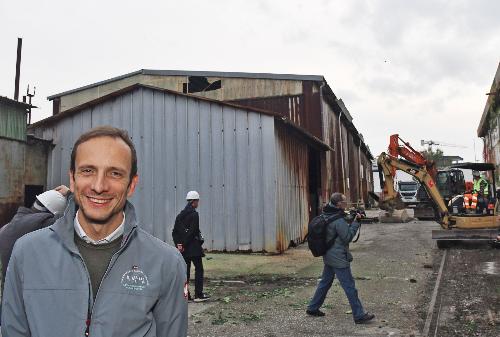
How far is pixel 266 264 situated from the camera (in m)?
11.5

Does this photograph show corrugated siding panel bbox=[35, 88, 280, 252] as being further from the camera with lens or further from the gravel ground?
the camera with lens

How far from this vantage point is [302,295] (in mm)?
8039

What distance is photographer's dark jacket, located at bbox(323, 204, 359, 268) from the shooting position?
6488 mm

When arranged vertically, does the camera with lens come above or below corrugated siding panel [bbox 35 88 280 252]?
below

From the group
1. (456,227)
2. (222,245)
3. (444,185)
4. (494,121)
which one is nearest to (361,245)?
(456,227)

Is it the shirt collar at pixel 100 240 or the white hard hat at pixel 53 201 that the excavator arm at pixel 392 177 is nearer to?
the white hard hat at pixel 53 201

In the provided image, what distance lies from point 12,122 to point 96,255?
1551cm

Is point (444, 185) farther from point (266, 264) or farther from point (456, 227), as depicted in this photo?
point (266, 264)

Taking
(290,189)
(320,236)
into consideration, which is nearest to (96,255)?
(320,236)

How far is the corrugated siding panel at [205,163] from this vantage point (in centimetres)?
1350

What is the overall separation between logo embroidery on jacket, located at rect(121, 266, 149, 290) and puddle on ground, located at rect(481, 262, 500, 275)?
32.9 ft

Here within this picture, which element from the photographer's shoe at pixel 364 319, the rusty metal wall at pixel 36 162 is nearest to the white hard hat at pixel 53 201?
the photographer's shoe at pixel 364 319

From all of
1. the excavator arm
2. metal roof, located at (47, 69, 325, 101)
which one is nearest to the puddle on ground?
the excavator arm

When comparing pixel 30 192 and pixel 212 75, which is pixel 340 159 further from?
pixel 30 192
